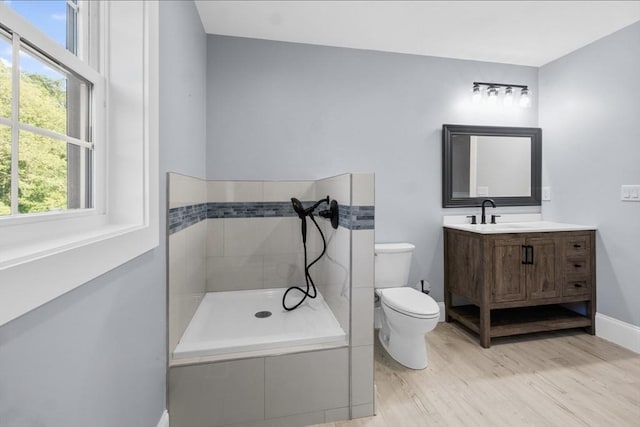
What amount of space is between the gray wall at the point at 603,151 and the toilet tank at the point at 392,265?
1491 mm

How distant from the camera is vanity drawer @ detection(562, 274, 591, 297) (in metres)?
2.50

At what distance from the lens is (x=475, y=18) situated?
2271mm

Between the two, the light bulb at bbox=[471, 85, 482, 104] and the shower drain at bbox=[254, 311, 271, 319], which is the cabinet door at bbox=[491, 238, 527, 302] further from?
the shower drain at bbox=[254, 311, 271, 319]

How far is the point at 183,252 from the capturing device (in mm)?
1717

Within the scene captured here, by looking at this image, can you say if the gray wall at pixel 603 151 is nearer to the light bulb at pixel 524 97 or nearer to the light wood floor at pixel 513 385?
the light bulb at pixel 524 97

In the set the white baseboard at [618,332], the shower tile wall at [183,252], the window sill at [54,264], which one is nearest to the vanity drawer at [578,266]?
the white baseboard at [618,332]

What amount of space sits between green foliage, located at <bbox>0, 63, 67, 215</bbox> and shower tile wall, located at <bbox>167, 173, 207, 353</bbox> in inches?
22.3

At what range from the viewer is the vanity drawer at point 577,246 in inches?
98.3

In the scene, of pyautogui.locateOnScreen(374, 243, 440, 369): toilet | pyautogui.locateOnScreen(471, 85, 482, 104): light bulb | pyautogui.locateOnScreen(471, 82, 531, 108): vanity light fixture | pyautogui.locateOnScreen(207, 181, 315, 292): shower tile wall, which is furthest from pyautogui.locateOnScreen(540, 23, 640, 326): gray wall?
pyautogui.locateOnScreen(207, 181, 315, 292): shower tile wall

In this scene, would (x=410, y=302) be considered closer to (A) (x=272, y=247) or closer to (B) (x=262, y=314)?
(B) (x=262, y=314)

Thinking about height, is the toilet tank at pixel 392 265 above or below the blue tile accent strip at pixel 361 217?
below

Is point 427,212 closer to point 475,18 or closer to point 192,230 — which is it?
point 475,18

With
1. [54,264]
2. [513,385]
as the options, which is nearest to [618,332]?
[513,385]

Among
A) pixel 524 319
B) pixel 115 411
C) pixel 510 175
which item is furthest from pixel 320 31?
pixel 524 319
